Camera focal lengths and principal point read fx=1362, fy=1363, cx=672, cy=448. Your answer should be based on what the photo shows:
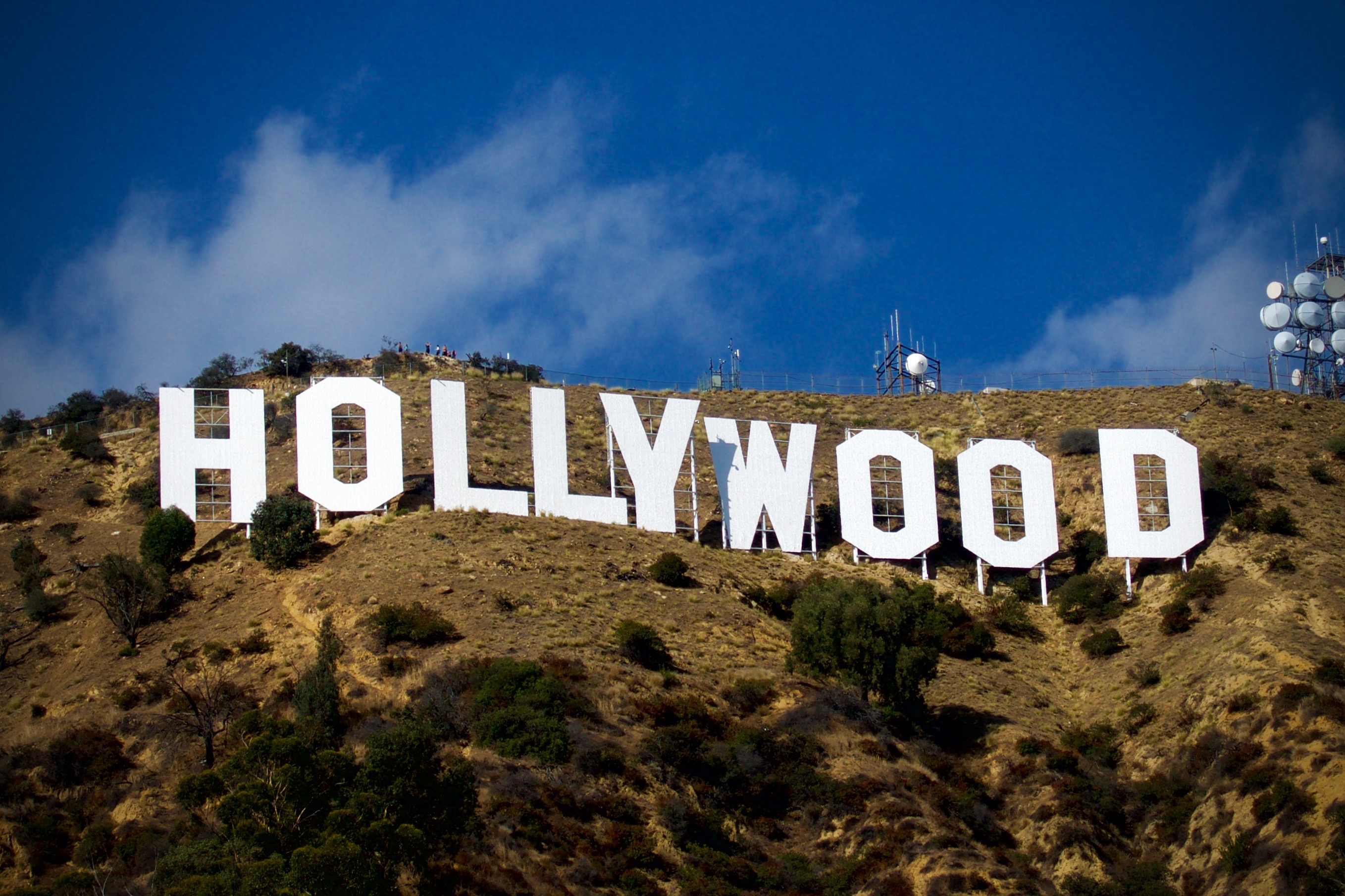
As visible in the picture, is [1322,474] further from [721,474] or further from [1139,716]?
[721,474]

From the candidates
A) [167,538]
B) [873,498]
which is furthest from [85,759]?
[873,498]

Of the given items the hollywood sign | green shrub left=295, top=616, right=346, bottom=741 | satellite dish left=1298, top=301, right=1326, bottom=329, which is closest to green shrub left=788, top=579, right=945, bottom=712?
the hollywood sign

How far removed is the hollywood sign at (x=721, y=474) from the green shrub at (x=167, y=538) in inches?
19.1

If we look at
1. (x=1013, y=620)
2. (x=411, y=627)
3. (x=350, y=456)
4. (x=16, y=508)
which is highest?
(x=350, y=456)

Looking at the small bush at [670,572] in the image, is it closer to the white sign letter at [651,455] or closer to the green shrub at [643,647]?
the white sign letter at [651,455]

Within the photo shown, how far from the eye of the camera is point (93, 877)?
25375 millimetres

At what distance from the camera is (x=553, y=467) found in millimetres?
45562

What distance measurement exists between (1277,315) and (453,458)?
133 feet

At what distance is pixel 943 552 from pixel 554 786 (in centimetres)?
2442

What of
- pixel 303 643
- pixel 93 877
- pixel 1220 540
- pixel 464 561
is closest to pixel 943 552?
pixel 1220 540

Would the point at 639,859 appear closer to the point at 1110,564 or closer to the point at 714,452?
the point at 714,452

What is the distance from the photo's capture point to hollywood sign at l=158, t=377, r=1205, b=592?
43.5 metres

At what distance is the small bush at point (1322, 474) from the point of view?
51500mm

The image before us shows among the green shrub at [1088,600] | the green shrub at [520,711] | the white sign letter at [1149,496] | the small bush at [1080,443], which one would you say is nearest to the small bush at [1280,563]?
the white sign letter at [1149,496]
